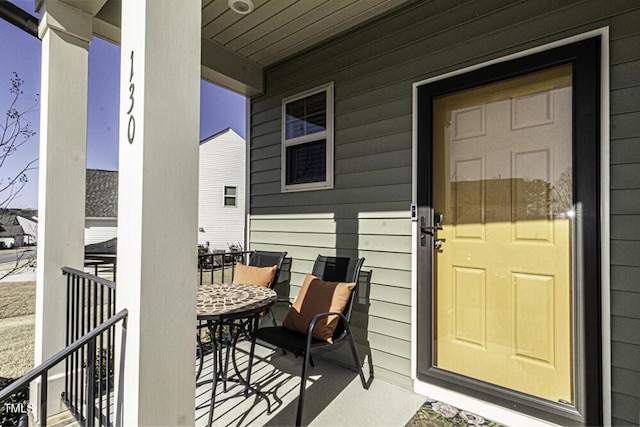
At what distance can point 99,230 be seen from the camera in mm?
8180

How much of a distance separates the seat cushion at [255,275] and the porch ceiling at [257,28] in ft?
6.34

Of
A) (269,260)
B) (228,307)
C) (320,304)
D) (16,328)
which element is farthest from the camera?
(269,260)

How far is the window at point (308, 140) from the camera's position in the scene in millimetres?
3133

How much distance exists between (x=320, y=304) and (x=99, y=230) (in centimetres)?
771

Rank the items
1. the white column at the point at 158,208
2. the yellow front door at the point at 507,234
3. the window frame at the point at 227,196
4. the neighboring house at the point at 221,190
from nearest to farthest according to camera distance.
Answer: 1. the white column at the point at 158,208
2. the yellow front door at the point at 507,234
3. the neighboring house at the point at 221,190
4. the window frame at the point at 227,196

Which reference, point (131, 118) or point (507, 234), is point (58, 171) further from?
point (507, 234)

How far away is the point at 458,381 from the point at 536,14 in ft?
7.83

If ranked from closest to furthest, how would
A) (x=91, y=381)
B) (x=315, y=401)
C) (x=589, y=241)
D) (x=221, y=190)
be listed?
(x=91, y=381) < (x=589, y=241) < (x=315, y=401) < (x=221, y=190)

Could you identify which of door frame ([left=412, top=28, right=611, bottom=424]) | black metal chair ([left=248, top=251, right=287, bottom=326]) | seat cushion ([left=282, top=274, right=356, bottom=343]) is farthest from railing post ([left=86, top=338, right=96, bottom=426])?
door frame ([left=412, top=28, right=611, bottom=424])

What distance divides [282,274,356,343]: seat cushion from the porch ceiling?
7.17 feet

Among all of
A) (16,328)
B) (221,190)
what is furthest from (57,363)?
(221,190)

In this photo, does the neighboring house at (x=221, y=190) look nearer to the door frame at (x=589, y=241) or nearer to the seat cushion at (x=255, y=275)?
the seat cushion at (x=255, y=275)

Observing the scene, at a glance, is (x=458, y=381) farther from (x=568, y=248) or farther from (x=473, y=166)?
(x=473, y=166)

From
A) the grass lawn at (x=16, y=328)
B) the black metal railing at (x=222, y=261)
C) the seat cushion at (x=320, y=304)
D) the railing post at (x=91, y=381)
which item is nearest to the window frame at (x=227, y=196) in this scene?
the black metal railing at (x=222, y=261)
